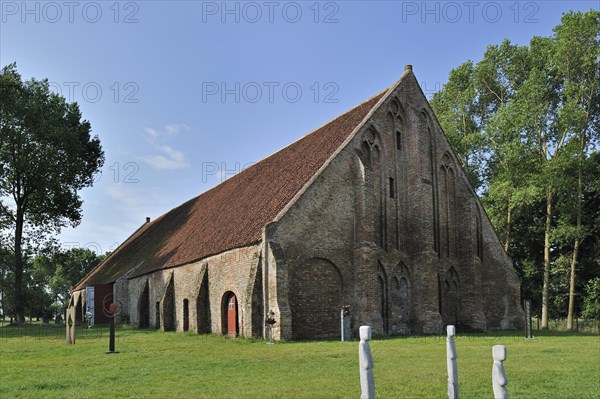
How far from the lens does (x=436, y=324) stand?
Result: 85.9ft

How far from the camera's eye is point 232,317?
25.7 m

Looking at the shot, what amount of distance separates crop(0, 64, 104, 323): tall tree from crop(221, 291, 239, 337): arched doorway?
2531 cm

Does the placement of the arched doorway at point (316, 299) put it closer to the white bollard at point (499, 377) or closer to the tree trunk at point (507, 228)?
the white bollard at point (499, 377)

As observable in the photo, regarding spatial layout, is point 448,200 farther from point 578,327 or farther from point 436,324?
Answer: point 578,327

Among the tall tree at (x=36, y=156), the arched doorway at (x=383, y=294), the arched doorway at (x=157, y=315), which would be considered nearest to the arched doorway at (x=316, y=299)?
the arched doorway at (x=383, y=294)

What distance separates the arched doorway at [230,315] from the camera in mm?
25406

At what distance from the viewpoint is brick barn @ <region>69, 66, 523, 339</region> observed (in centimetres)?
2319

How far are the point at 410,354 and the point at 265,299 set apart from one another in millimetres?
7830

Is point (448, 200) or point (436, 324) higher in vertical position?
point (448, 200)

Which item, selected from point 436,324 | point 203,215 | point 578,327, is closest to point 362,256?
point 436,324

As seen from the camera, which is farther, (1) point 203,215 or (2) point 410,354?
(1) point 203,215

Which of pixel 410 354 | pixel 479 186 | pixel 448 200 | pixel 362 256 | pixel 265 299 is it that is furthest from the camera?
pixel 479 186

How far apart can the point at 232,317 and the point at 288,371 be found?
1287 centimetres

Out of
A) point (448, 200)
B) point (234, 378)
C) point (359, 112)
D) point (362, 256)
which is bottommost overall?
point (234, 378)
